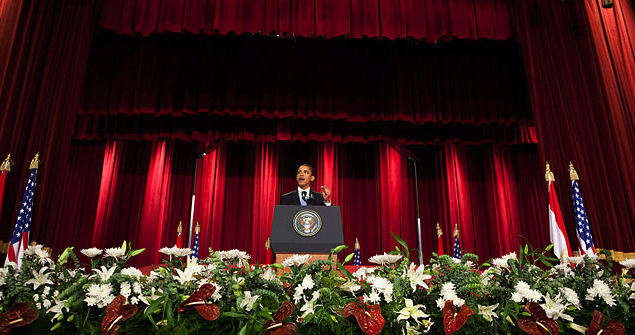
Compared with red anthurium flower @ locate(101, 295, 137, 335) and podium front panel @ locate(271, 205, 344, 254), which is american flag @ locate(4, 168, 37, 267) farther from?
red anthurium flower @ locate(101, 295, 137, 335)

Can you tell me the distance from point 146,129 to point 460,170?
5.93m

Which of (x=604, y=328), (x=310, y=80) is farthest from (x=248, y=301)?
(x=310, y=80)

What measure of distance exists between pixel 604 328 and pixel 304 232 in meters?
1.74

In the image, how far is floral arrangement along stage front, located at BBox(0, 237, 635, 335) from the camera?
3.79 ft

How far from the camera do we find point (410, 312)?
3.91 feet

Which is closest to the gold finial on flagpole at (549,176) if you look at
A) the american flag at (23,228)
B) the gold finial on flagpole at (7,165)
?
the american flag at (23,228)

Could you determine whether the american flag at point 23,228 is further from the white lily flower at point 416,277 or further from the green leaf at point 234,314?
the white lily flower at point 416,277

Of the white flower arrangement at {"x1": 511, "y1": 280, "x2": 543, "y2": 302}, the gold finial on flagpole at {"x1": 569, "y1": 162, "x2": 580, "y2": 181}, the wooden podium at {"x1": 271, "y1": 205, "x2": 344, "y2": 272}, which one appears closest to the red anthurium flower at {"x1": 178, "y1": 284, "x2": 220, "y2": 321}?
the white flower arrangement at {"x1": 511, "y1": 280, "x2": 543, "y2": 302}

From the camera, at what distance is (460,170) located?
7.55 meters

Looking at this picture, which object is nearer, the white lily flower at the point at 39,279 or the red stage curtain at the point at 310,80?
the white lily flower at the point at 39,279

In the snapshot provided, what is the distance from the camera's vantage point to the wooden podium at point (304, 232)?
8.57 ft

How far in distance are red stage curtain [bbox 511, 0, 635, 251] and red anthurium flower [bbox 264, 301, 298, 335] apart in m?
3.96

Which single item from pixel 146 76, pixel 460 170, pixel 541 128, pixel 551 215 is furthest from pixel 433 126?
pixel 146 76

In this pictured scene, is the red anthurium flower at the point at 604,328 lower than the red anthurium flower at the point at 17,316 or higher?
lower
